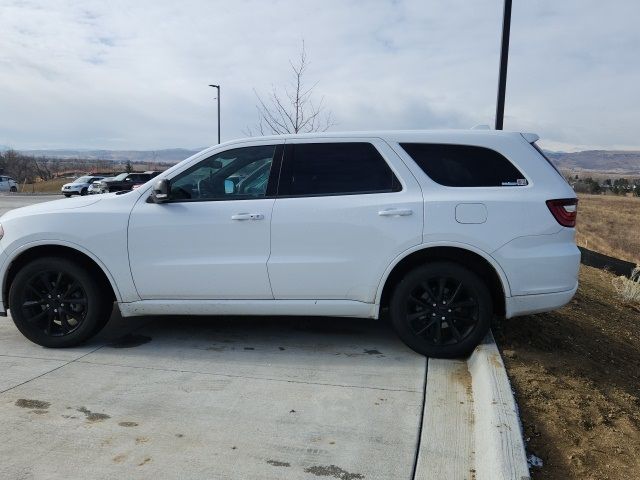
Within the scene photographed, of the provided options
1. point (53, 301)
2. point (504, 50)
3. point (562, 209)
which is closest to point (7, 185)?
point (53, 301)

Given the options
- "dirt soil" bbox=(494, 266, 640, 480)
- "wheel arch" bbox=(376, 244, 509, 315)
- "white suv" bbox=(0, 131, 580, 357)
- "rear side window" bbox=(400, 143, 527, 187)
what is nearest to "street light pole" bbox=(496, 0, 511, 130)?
"dirt soil" bbox=(494, 266, 640, 480)

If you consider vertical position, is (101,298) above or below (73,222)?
below

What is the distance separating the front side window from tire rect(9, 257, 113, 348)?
110cm

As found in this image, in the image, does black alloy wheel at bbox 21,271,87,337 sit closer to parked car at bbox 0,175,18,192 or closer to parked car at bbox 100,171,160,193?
parked car at bbox 100,171,160,193

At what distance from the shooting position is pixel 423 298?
14.7ft

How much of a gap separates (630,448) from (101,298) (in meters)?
4.02

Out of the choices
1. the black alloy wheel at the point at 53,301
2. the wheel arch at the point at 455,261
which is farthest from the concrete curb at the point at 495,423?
the black alloy wheel at the point at 53,301

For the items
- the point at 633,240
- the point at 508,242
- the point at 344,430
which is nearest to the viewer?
the point at 344,430

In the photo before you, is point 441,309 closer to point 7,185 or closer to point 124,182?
point 124,182

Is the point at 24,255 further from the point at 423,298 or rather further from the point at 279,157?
the point at 423,298

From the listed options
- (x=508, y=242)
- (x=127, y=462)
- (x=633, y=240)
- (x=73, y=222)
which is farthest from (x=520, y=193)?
(x=633, y=240)

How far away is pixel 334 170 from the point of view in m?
4.59

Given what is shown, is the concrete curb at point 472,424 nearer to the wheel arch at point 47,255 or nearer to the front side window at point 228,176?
the front side window at point 228,176

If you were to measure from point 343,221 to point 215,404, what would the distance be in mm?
1662
